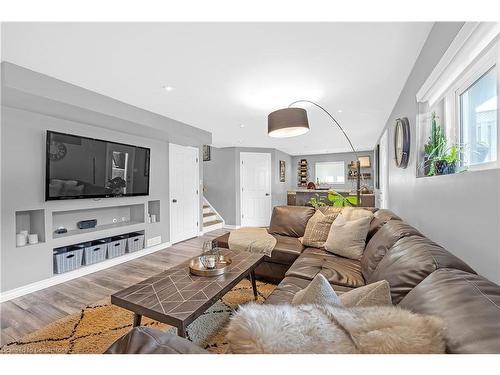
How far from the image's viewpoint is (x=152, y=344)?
0.67 metres

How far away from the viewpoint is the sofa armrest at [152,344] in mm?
645

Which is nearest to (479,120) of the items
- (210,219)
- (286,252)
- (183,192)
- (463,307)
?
(463,307)

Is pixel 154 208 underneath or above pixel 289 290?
above

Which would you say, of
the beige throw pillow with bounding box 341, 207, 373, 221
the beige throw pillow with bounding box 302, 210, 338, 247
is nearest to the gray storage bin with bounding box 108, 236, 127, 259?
the beige throw pillow with bounding box 302, 210, 338, 247

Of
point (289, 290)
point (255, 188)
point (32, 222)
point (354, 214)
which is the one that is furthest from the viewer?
point (255, 188)

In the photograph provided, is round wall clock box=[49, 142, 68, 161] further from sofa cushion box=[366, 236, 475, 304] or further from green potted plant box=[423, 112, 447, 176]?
green potted plant box=[423, 112, 447, 176]

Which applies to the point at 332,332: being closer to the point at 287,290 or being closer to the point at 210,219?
the point at 287,290

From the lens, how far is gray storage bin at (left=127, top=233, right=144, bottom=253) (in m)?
3.49

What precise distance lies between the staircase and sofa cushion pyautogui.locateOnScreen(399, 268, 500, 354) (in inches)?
199

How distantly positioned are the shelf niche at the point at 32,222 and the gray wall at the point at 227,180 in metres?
3.97

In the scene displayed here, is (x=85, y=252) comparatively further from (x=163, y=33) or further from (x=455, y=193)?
(x=455, y=193)

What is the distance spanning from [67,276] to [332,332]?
11.0ft

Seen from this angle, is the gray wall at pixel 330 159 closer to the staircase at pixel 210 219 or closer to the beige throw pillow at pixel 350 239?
the staircase at pixel 210 219

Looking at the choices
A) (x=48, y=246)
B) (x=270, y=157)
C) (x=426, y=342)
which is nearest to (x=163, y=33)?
(x=426, y=342)
